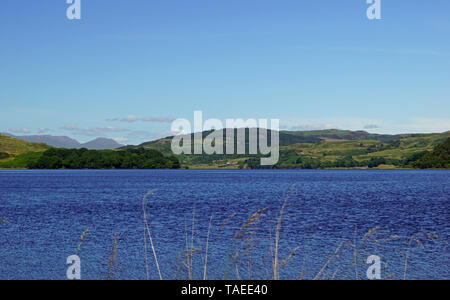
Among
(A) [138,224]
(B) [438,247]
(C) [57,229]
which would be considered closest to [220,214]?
(A) [138,224]

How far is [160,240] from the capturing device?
3019 centimetres

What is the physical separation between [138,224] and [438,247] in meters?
23.0

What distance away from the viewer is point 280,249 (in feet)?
88.2

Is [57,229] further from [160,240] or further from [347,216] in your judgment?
[347,216]

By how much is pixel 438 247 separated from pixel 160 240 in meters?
16.8

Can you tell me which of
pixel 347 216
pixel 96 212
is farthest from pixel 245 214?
pixel 96 212
